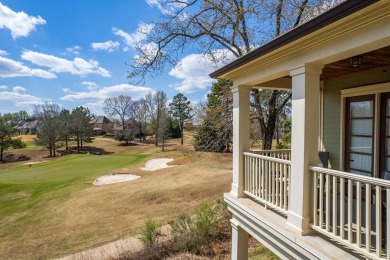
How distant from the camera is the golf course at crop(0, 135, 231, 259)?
1030 cm

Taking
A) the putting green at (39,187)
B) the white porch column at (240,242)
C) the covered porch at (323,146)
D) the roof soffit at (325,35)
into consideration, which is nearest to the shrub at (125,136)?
the putting green at (39,187)

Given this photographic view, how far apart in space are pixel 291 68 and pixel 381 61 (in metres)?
2.17

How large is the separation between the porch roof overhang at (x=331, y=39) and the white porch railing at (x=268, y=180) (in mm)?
1451

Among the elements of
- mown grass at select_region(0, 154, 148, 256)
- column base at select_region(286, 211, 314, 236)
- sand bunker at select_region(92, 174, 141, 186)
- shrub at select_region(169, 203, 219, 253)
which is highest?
column base at select_region(286, 211, 314, 236)

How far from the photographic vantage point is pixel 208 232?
27.6 feet

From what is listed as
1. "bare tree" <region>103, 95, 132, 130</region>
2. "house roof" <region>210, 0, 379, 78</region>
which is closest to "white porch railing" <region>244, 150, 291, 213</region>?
"house roof" <region>210, 0, 379, 78</region>

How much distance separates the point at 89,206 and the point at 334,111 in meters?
12.3

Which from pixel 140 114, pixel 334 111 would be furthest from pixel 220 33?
pixel 140 114

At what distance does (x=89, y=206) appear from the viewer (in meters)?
14.2

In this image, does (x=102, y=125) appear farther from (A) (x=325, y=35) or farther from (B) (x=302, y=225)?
(A) (x=325, y=35)

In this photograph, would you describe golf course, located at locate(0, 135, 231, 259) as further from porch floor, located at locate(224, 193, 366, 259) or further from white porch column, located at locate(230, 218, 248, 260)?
porch floor, located at locate(224, 193, 366, 259)

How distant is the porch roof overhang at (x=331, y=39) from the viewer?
271cm

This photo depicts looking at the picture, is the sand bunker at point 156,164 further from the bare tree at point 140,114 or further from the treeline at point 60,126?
the bare tree at point 140,114

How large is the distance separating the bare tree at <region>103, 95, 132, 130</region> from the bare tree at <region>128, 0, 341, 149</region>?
4629cm
